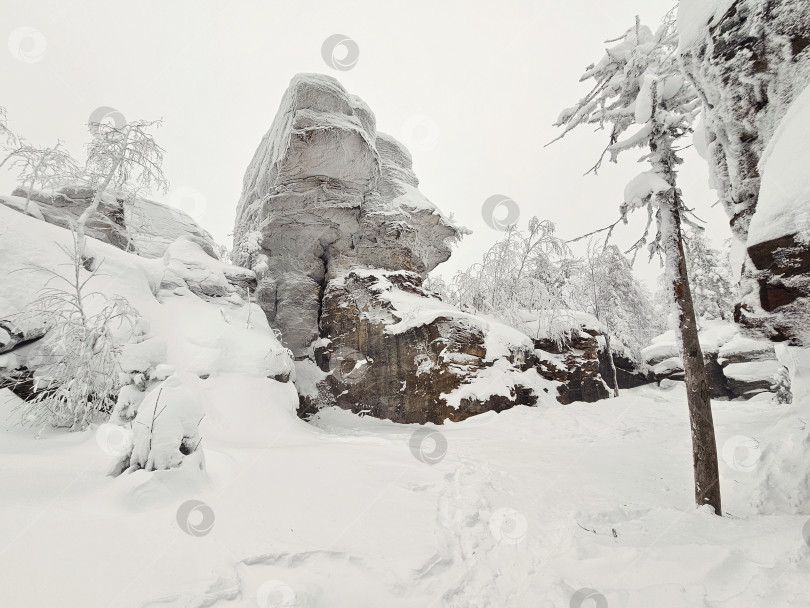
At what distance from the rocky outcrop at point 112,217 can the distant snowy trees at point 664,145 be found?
508 inches

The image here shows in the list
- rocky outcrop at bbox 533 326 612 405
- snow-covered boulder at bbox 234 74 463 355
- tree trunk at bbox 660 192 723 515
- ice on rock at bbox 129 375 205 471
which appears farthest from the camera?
snow-covered boulder at bbox 234 74 463 355

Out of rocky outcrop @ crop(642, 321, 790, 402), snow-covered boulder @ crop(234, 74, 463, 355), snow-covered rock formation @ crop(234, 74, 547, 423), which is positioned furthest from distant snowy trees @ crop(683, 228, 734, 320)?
snow-covered boulder @ crop(234, 74, 463, 355)

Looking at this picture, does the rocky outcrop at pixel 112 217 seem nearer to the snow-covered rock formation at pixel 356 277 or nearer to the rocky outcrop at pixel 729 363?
the snow-covered rock formation at pixel 356 277

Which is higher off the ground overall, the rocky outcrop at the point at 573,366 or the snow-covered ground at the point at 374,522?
the rocky outcrop at the point at 573,366

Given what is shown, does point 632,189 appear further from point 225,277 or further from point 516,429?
point 225,277

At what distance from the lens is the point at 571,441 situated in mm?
10422

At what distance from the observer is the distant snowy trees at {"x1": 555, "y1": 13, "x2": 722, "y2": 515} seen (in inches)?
231

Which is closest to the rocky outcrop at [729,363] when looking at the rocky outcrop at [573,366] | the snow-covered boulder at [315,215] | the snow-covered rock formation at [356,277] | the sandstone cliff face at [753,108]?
the rocky outcrop at [573,366]

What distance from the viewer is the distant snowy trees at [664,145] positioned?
19.2 feet

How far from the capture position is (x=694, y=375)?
5.89 m

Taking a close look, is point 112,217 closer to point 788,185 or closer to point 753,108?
point 753,108

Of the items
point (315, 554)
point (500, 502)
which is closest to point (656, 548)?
point (500, 502)

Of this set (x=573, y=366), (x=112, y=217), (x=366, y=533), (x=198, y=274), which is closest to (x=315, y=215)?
(x=198, y=274)

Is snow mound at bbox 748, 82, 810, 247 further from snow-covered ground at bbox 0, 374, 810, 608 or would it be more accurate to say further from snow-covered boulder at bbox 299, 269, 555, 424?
snow-covered boulder at bbox 299, 269, 555, 424
